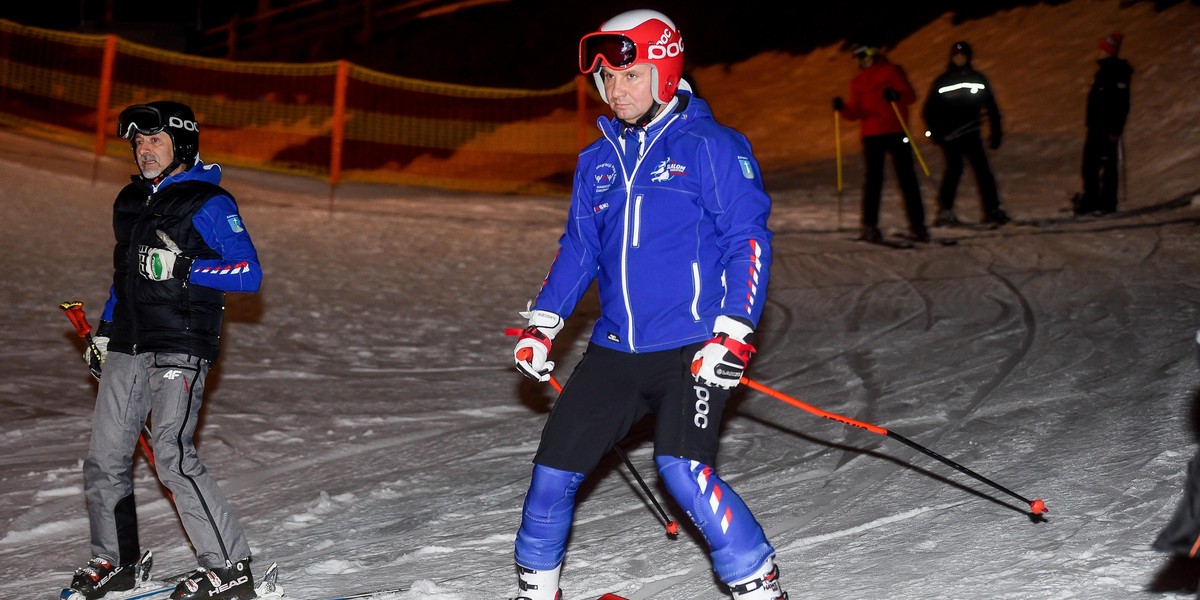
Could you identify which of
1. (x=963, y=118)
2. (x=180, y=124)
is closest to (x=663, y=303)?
(x=180, y=124)

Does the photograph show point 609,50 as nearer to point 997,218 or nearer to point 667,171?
point 667,171

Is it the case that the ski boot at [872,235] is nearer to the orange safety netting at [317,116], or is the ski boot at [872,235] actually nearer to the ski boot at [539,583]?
the orange safety netting at [317,116]

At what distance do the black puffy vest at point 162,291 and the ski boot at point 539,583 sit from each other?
4.78 ft

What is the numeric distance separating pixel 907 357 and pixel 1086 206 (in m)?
6.48

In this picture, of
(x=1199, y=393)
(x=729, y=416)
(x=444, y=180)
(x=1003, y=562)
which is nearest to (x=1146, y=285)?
(x=1199, y=393)

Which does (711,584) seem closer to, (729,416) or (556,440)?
(556,440)

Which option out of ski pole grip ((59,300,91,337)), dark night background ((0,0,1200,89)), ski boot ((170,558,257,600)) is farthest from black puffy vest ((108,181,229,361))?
dark night background ((0,0,1200,89))

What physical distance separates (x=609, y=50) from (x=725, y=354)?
98 cm

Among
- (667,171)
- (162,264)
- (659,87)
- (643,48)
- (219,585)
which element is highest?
(643,48)

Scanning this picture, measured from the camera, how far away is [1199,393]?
5691mm

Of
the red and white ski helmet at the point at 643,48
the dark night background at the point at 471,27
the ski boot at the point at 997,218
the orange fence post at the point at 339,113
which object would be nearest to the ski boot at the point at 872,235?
the ski boot at the point at 997,218

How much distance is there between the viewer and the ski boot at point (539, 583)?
337cm

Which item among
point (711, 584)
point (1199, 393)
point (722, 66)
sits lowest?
point (711, 584)

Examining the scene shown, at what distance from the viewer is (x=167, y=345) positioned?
398 centimetres
